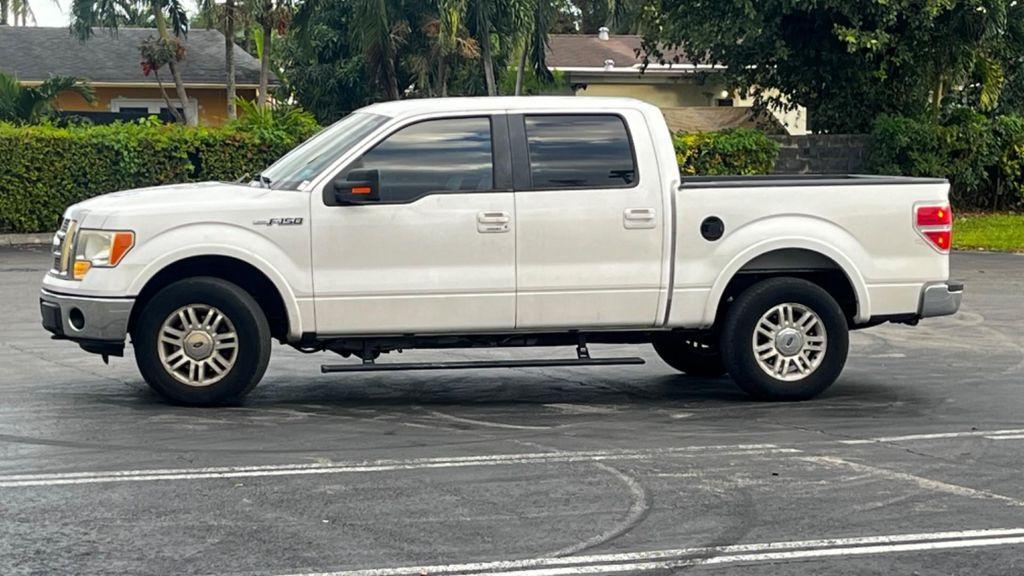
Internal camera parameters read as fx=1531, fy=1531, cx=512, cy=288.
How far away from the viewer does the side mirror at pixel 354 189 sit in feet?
31.1

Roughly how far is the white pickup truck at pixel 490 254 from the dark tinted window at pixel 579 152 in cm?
1

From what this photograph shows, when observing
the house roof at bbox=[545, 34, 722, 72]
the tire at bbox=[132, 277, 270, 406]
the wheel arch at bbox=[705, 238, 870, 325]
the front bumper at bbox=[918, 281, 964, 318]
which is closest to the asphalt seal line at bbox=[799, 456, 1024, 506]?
the wheel arch at bbox=[705, 238, 870, 325]

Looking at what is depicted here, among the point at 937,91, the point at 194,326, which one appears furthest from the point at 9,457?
the point at 937,91

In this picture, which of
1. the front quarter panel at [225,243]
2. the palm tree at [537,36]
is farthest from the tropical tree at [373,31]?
the front quarter panel at [225,243]

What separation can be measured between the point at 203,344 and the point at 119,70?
3100cm

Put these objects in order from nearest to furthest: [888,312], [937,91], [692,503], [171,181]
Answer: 1. [692,503]
2. [888,312]
3. [171,181]
4. [937,91]

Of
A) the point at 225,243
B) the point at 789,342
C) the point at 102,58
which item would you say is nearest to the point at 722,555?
the point at 789,342

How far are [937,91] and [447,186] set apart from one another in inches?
804

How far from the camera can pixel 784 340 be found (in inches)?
400

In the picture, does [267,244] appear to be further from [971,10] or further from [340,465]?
[971,10]

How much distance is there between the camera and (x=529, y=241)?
973 centimetres

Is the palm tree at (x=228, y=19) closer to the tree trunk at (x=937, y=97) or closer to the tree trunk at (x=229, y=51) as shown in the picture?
the tree trunk at (x=229, y=51)

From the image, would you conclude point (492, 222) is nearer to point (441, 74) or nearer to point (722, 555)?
point (722, 555)

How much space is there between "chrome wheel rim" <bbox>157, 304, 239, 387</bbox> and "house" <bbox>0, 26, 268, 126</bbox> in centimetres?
2911
